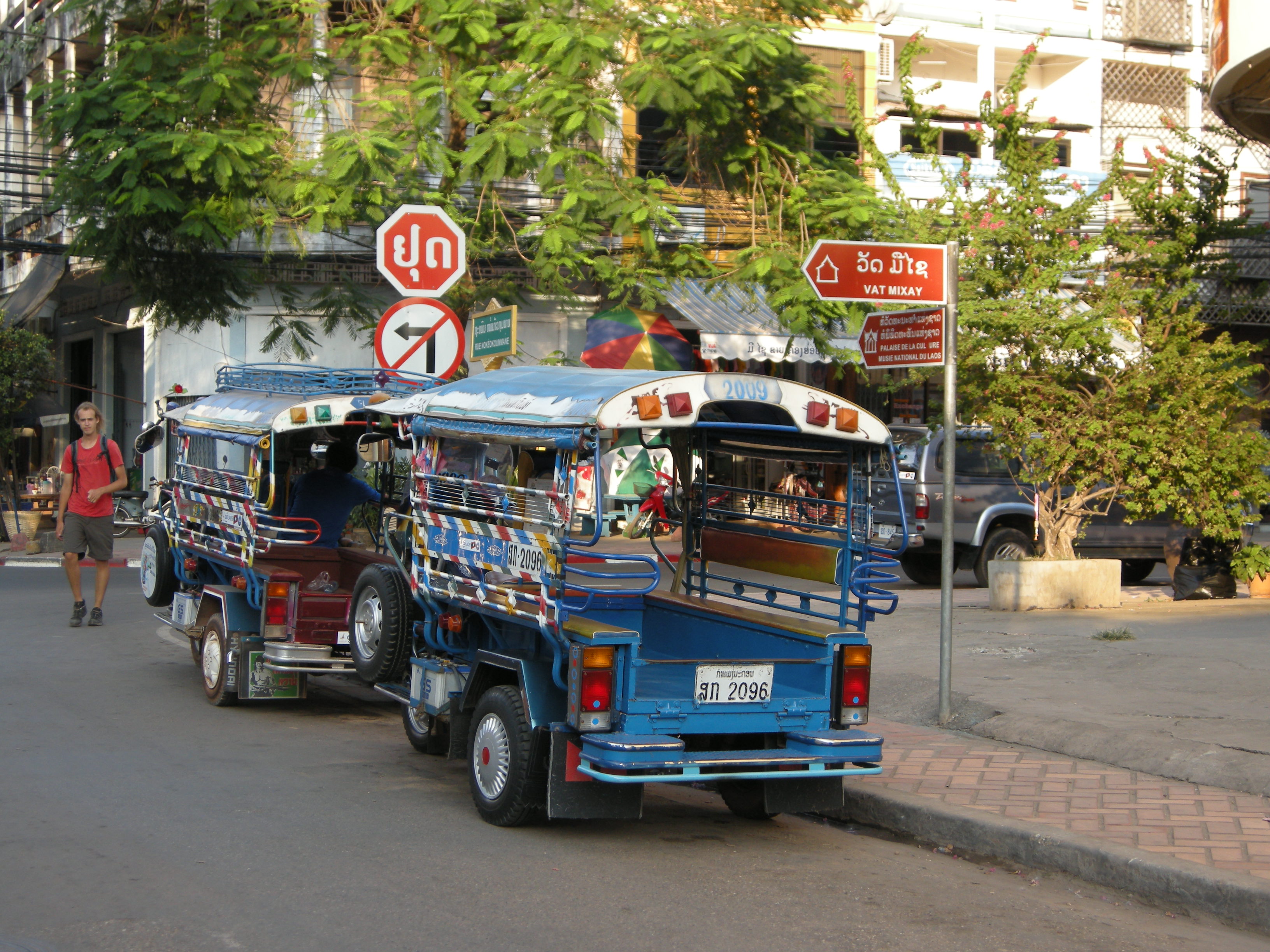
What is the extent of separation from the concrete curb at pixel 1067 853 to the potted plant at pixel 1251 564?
A: 8007mm

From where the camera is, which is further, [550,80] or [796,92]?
[796,92]

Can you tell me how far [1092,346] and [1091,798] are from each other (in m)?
6.90

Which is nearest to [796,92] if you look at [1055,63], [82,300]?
[1055,63]

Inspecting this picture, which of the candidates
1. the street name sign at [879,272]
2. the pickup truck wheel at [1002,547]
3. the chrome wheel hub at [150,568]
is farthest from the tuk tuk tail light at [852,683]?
the pickup truck wheel at [1002,547]

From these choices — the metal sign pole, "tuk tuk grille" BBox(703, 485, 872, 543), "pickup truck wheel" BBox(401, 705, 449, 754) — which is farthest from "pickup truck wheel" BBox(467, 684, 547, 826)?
the metal sign pole

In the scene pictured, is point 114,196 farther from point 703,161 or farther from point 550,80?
point 703,161

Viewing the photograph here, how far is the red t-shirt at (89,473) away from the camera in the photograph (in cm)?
1259

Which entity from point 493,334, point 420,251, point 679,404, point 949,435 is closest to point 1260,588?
point 949,435

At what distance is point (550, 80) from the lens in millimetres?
14273

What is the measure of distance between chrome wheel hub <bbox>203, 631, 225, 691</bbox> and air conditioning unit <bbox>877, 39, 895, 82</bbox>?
1908 cm

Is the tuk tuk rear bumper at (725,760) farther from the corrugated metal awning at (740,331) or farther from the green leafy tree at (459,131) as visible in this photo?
the corrugated metal awning at (740,331)

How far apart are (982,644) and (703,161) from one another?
840 cm

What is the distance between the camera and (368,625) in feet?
26.0

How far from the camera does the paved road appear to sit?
4766 millimetres
